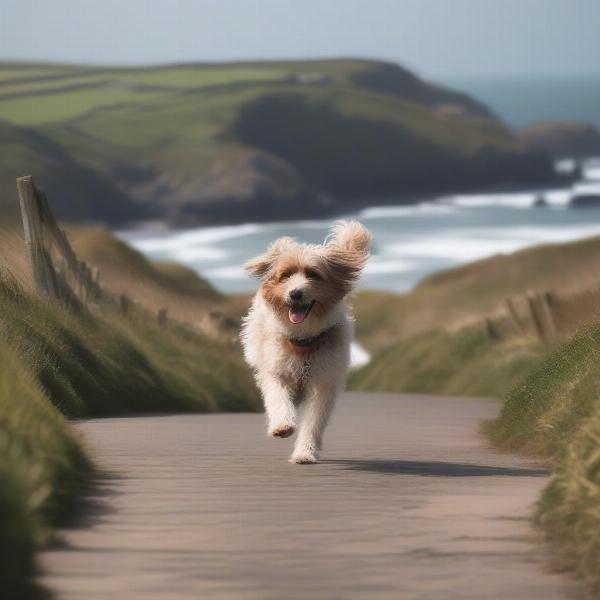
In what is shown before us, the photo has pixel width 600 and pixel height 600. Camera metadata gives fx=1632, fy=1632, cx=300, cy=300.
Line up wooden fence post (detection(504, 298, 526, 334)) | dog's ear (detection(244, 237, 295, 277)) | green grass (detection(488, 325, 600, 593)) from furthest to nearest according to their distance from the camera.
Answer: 1. wooden fence post (detection(504, 298, 526, 334))
2. dog's ear (detection(244, 237, 295, 277))
3. green grass (detection(488, 325, 600, 593))

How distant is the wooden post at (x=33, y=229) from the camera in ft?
52.3

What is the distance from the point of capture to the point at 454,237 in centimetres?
7956

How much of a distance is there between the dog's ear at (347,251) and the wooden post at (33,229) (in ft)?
17.9

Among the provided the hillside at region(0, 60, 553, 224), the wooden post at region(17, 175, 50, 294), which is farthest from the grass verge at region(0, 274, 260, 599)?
the hillside at region(0, 60, 553, 224)

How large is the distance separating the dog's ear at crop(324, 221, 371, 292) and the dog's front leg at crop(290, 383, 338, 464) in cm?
66

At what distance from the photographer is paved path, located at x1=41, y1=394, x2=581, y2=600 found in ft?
17.4

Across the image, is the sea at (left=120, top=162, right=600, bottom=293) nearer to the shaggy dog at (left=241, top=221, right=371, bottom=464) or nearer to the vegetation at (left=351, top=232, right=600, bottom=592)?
the vegetation at (left=351, top=232, right=600, bottom=592)

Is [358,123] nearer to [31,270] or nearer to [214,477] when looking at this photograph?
[31,270]

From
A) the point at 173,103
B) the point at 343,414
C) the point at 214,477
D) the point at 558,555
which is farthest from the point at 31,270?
the point at 173,103

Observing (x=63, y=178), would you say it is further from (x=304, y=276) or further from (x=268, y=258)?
(x=304, y=276)

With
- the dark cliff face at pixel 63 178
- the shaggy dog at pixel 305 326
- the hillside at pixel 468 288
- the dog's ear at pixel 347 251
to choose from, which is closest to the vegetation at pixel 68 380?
the shaggy dog at pixel 305 326

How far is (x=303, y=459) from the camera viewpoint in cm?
938

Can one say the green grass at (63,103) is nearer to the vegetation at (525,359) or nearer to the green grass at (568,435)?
the vegetation at (525,359)

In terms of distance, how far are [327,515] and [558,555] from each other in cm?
133
